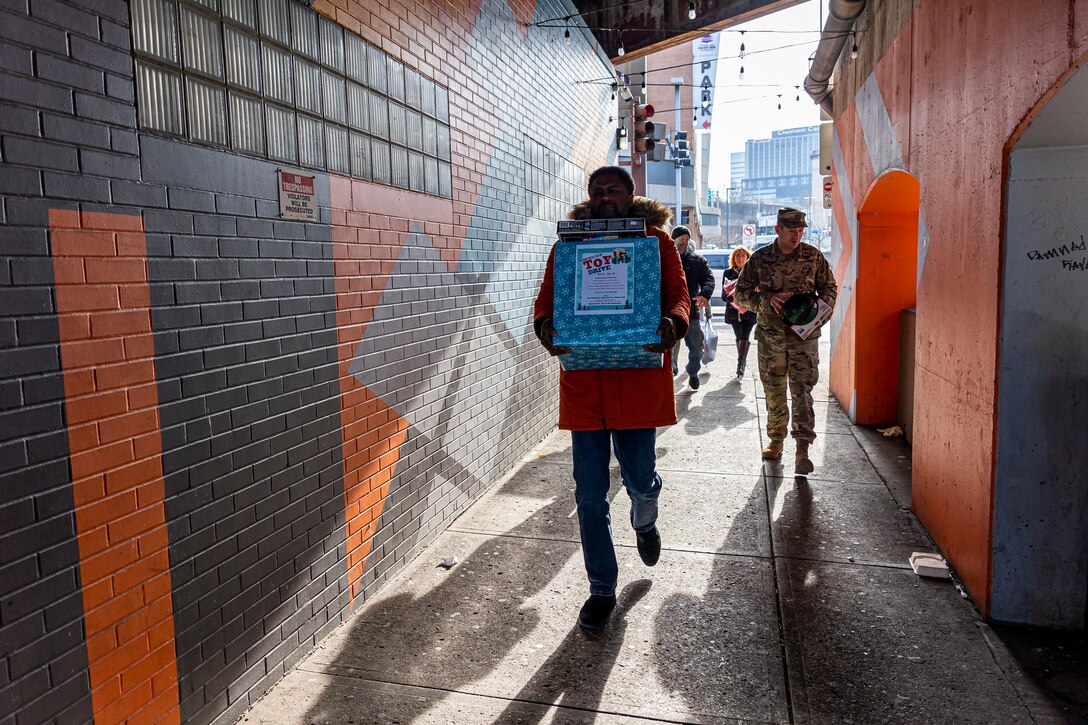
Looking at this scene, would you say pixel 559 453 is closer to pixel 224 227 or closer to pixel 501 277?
pixel 501 277

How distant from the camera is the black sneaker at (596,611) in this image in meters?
3.55

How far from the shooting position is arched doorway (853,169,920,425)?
24.5 ft

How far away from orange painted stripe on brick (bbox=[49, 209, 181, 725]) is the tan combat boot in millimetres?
4655

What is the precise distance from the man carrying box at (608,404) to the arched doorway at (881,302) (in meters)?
4.66

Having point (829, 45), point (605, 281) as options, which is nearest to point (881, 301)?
point (829, 45)

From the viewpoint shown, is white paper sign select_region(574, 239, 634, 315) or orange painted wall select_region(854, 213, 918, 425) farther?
orange painted wall select_region(854, 213, 918, 425)

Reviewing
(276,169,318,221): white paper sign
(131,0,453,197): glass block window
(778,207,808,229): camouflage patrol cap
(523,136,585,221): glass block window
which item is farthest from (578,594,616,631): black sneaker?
(523,136,585,221): glass block window

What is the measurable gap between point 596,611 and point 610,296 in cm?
150

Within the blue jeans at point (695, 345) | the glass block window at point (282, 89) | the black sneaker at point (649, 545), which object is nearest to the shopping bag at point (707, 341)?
the blue jeans at point (695, 345)

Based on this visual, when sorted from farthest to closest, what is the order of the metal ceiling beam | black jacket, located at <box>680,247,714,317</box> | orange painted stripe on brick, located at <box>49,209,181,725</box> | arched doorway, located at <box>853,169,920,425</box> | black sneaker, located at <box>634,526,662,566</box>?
the metal ceiling beam → black jacket, located at <box>680,247,714,317</box> → arched doorway, located at <box>853,169,920,425</box> → black sneaker, located at <box>634,526,662,566</box> → orange painted stripe on brick, located at <box>49,209,181,725</box>

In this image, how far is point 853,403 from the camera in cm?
772

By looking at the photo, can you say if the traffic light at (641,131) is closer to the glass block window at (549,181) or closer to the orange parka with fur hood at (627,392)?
the glass block window at (549,181)

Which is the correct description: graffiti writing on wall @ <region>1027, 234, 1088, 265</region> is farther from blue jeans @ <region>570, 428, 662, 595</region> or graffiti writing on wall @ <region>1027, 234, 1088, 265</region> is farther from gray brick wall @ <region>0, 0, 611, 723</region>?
gray brick wall @ <region>0, 0, 611, 723</region>

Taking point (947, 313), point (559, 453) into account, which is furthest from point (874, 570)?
point (559, 453)
